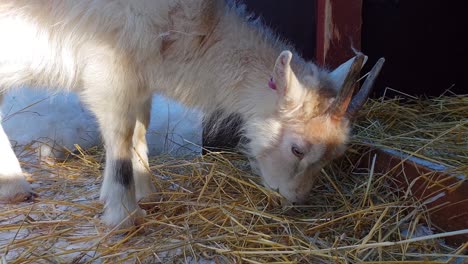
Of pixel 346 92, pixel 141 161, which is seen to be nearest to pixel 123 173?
pixel 141 161

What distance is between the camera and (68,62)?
3.40m

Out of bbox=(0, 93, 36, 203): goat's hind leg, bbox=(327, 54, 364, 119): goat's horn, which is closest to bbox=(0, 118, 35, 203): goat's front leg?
bbox=(0, 93, 36, 203): goat's hind leg

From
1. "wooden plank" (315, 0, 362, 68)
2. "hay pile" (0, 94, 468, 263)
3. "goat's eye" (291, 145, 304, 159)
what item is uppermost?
"wooden plank" (315, 0, 362, 68)

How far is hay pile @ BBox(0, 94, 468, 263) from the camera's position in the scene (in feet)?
→ 8.59

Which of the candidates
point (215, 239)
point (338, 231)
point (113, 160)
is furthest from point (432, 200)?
point (113, 160)

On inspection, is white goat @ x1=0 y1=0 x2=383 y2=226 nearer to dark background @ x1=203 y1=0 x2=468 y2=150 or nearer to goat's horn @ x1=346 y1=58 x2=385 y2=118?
goat's horn @ x1=346 y1=58 x2=385 y2=118

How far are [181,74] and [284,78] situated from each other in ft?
2.19

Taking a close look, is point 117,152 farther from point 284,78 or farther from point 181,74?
point 284,78

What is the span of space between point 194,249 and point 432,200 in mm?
1221

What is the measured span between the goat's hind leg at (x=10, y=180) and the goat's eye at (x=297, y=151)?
69.9 inches

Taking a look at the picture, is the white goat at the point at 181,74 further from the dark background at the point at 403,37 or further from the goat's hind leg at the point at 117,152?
the dark background at the point at 403,37

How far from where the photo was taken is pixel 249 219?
3041 mm

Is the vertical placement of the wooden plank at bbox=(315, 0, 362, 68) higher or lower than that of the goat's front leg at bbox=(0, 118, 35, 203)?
higher

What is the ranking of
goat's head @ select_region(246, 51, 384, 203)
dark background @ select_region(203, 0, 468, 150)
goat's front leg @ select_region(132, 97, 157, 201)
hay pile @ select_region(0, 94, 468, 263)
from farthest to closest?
dark background @ select_region(203, 0, 468, 150) → goat's front leg @ select_region(132, 97, 157, 201) → goat's head @ select_region(246, 51, 384, 203) → hay pile @ select_region(0, 94, 468, 263)
